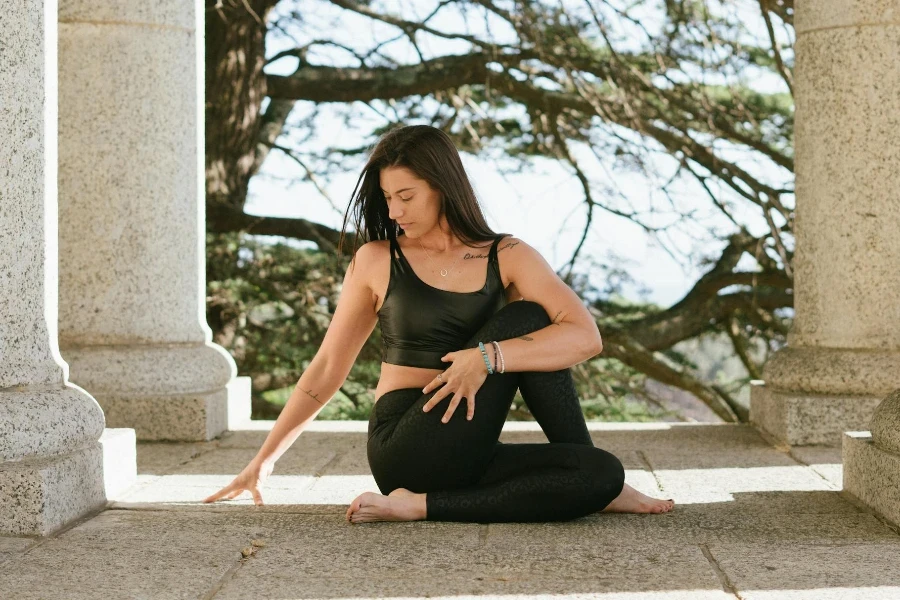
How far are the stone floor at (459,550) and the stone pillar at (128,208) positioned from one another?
3.82ft

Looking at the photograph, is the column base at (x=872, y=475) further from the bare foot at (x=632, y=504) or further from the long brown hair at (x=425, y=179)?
the long brown hair at (x=425, y=179)

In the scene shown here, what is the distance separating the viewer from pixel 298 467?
17.9ft

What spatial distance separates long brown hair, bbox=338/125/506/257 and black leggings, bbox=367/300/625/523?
1.27 ft

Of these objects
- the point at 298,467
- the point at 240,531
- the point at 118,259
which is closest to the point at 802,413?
the point at 298,467

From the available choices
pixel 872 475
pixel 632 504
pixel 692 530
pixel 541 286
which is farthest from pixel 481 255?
pixel 872 475

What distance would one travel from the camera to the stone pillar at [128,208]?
238 inches

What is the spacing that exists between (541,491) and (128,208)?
3.19m

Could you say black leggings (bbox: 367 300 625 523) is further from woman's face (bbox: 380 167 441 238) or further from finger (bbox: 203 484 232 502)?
finger (bbox: 203 484 232 502)

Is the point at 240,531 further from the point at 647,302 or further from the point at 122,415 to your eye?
the point at 647,302

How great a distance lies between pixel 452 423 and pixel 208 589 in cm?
106

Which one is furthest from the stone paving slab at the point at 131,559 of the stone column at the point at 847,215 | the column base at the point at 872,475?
the stone column at the point at 847,215

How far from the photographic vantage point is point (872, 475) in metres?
4.27

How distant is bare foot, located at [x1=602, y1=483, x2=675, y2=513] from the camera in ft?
13.6

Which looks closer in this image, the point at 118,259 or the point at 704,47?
the point at 118,259
